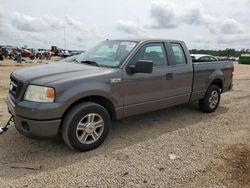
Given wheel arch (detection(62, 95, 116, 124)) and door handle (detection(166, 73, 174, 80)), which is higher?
door handle (detection(166, 73, 174, 80))

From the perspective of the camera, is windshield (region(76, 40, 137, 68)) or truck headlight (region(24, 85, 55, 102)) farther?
windshield (region(76, 40, 137, 68))

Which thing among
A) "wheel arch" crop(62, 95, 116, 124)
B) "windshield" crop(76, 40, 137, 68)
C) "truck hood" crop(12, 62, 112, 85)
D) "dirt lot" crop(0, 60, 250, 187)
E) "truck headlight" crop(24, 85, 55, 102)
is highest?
"windshield" crop(76, 40, 137, 68)

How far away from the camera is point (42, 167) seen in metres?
3.73

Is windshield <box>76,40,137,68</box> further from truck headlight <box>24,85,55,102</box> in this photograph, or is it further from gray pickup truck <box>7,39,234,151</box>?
truck headlight <box>24,85,55,102</box>

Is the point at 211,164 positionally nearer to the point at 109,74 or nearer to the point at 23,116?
the point at 109,74

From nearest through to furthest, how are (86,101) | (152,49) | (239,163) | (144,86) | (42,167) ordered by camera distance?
(42,167)
(239,163)
(86,101)
(144,86)
(152,49)

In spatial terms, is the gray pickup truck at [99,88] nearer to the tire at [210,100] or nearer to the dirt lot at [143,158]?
the dirt lot at [143,158]

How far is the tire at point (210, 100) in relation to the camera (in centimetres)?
664

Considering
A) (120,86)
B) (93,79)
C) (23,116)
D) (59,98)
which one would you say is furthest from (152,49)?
(23,116)

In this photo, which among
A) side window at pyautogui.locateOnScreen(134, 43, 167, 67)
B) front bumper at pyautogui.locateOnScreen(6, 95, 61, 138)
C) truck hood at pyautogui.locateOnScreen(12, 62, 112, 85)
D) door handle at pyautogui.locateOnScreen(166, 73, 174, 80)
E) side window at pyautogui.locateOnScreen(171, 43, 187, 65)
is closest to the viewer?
front bumper at pyautogui.locateOnScreen(6, 95, 61, 138)

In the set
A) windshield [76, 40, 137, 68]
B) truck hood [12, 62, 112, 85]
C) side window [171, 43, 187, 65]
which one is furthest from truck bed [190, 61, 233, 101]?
truck hood [12, 62, 112, 85]

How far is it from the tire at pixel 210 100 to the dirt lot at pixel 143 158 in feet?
2.90

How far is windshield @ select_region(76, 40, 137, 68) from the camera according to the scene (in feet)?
15.8

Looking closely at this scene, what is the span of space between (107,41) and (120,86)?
4.91 ft
